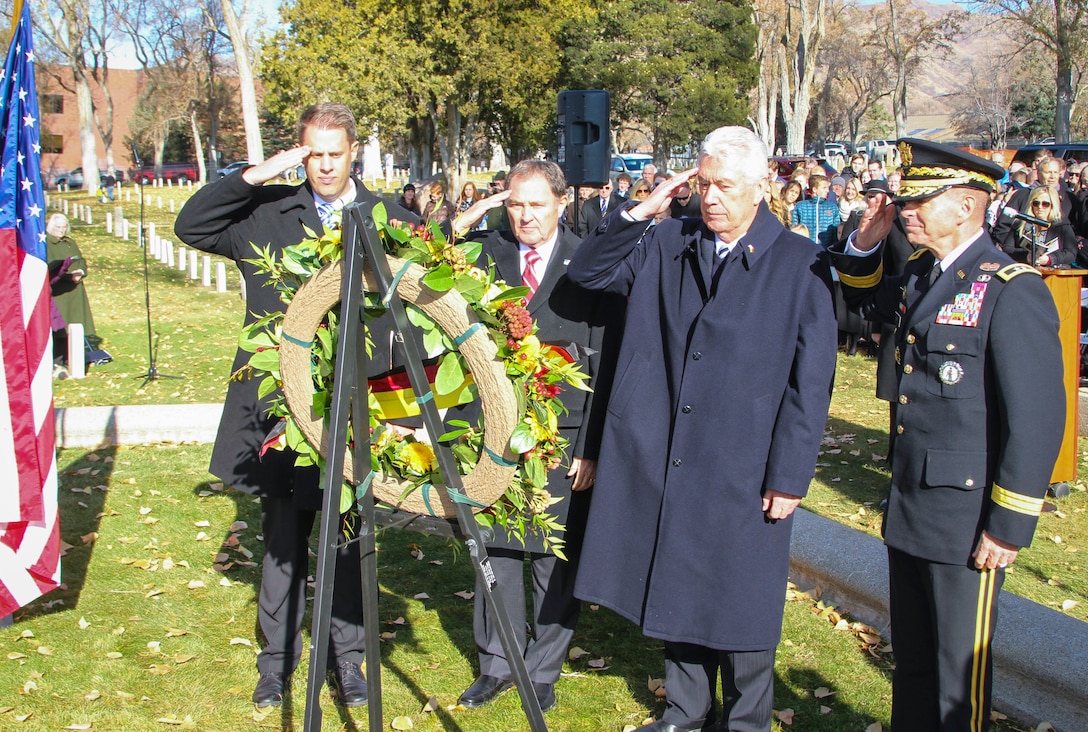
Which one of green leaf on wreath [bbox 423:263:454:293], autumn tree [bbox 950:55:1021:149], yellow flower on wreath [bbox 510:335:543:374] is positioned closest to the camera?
green leaf on wreath [bbox 423:263:454:293]

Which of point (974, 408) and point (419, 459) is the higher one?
point (974, 408)

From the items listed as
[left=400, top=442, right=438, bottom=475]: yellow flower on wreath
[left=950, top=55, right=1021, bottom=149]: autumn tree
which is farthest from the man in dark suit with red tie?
[left=950, top=55, right=1021, bottom=149]: autumn tree

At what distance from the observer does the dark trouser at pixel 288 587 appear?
4.18m

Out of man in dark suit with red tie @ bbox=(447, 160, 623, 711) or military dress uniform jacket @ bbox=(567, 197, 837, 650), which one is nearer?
military dress uniform jacket @ bbox=(567, 197, 837, 650)

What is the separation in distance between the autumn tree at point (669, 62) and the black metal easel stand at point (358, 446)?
127 ft

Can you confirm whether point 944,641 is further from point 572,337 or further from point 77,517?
point 77,517

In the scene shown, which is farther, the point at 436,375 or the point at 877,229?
the point at 877,229

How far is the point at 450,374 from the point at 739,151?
1.24 m

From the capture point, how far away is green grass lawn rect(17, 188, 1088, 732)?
4.19 m

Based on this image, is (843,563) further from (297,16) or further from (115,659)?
(297,16)

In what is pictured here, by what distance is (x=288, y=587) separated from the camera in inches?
165

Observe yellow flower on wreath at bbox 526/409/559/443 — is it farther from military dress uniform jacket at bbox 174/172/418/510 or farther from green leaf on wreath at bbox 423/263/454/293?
military dress uniform jacket at bbox 174/172/418/510

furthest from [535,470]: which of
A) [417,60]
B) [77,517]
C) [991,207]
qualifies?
[417,60]

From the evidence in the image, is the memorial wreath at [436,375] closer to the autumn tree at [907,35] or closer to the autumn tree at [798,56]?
the autumn tree at [798,56]
